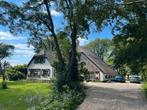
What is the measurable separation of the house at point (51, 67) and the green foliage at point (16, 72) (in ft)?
6.92

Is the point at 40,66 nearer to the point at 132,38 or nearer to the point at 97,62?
the point at 97,62

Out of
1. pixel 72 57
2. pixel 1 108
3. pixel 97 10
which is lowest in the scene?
pixel 1 108

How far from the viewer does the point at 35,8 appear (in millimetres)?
38250

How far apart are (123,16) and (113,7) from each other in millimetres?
4753

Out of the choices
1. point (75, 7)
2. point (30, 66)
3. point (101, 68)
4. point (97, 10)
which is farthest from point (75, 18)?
point (30, 66)

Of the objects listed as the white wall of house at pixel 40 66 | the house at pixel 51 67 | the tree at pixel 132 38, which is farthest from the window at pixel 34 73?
the tree at pixel 132 38

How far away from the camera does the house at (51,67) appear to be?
84062 millimetres

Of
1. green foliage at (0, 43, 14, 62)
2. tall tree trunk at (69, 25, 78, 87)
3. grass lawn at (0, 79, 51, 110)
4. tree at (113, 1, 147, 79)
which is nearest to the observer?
grass lawn at (0, 79, 51, 110)

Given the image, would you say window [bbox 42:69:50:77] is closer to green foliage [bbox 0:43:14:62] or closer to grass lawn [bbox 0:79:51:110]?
green foliage [bbox 0:43:14:62]

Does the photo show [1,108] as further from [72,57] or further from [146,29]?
[146,29]

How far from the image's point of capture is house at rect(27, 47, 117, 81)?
84.1m

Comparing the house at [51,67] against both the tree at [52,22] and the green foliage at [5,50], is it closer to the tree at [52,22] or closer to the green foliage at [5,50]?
the green foliage at [5,50]

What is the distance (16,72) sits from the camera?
86.6 meters

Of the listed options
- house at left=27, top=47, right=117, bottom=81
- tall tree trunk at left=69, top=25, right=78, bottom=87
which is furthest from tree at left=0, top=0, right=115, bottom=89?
house at left=27, top=47, right=117, bottom=81
